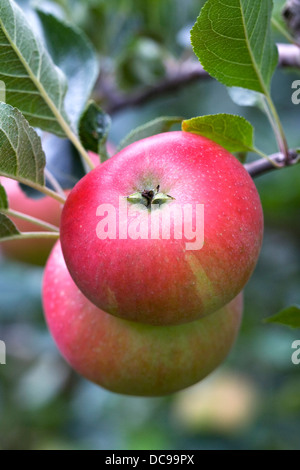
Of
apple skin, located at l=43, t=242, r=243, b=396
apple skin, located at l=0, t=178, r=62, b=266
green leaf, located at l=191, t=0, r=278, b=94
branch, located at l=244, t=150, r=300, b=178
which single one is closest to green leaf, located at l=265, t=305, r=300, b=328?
apple skin, located at l=43, t=242, r=243, b=396

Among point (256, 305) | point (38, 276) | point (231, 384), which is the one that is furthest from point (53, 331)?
point (231, 384)

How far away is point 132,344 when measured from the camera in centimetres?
71

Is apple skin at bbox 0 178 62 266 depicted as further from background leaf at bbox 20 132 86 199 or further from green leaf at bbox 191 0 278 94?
green leaf at bbox 191 0 278 94

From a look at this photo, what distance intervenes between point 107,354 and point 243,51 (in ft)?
1.41

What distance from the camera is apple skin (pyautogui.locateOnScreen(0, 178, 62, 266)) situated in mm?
1169

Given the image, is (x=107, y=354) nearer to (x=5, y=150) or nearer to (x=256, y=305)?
(x=5, y=150)

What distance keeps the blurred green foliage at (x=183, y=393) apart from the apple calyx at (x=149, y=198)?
948mm

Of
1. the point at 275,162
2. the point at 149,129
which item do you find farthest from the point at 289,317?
the point at 149,129

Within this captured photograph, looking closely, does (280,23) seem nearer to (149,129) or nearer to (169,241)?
(149,129)

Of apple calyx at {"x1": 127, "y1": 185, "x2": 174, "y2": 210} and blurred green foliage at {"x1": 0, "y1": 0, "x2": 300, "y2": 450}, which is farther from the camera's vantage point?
blurred green foliage at {"x1": 0, "y1": 0, "x2": 300, "y2": 450}

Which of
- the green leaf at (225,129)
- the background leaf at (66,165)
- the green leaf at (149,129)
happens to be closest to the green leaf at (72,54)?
the background leaf at (66,165)

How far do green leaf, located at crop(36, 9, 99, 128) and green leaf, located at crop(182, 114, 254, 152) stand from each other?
1.04ft

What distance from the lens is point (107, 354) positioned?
72 cm

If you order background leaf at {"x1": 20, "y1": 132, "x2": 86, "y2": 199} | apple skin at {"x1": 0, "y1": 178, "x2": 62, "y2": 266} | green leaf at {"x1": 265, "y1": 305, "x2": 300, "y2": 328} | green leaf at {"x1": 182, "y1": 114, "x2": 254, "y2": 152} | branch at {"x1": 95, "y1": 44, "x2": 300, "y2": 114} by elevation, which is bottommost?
green leaf at {"x1": 265, "y1": 305, "x2": 300, "y2": 328}
